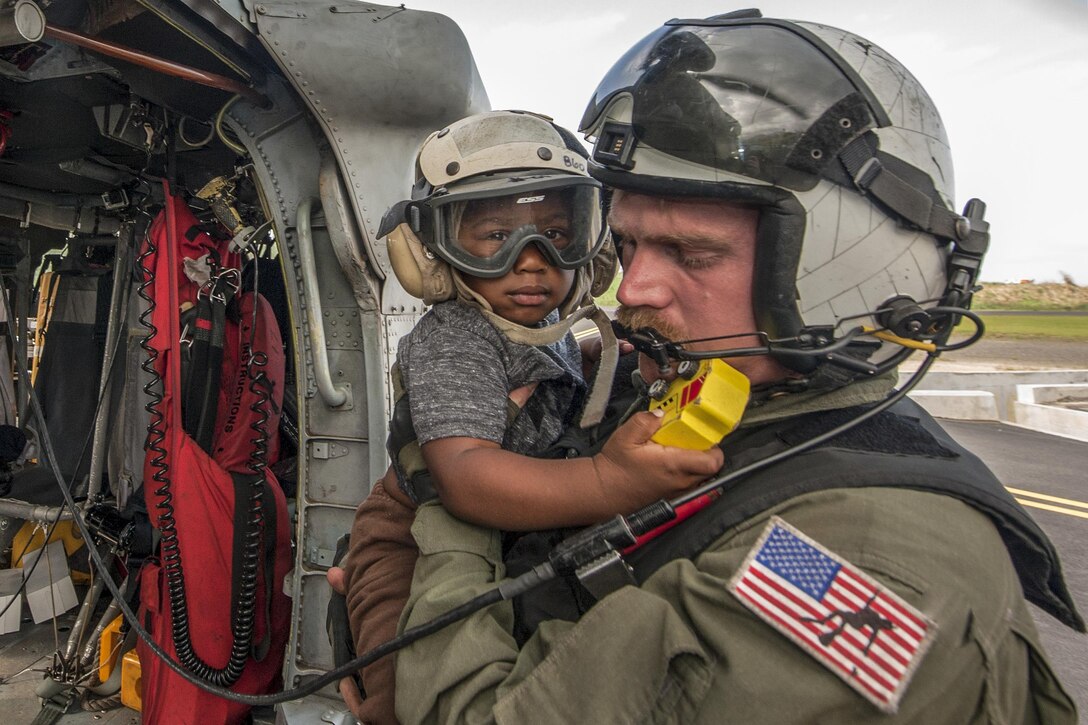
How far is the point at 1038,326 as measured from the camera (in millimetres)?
18625

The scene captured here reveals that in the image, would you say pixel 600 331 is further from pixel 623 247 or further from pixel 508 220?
pixel 508 220

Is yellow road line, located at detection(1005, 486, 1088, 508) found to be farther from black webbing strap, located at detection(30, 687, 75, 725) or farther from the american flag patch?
black webbing strap, located at detection(30, 687, 75, 725)

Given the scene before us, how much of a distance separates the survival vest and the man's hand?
0.51 metres

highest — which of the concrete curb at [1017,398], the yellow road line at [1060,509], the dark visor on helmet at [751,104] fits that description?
the dark visor on helmet at [751,104]

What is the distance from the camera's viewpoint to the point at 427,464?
4.54 ft

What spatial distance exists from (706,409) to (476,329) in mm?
675

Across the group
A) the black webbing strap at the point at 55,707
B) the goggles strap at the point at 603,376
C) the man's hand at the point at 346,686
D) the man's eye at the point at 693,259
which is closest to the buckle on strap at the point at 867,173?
the man's eye at the point at 693,259

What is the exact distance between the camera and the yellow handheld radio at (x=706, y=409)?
1.03 meters

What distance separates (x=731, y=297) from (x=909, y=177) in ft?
1.06

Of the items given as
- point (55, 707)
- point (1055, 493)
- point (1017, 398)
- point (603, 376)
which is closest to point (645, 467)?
point (603, 376)

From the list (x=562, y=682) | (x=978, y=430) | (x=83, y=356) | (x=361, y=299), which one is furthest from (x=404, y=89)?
(x=978, y=430)

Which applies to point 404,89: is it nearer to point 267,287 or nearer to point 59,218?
point 267,287

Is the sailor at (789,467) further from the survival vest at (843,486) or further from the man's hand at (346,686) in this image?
the man's hand at (346,686)

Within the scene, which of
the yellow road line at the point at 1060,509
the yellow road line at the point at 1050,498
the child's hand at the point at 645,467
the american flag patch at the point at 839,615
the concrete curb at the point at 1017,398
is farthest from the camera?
the concrete curb at the point at 1017,398
